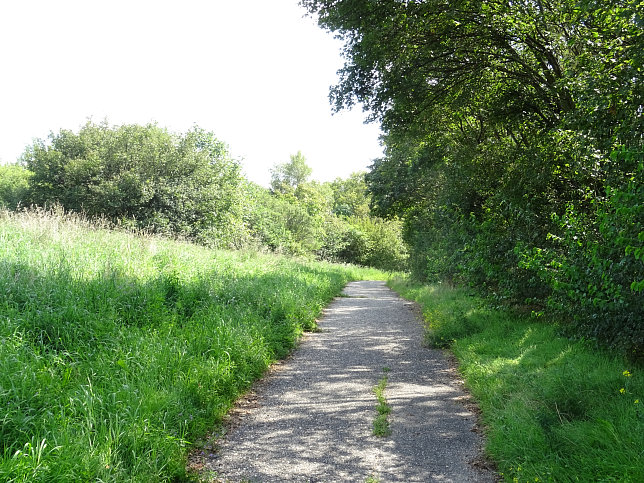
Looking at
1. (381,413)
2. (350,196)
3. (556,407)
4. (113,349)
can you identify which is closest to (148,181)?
(113,349)

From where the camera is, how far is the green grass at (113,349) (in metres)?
3.35

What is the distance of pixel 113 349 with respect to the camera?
5105mm

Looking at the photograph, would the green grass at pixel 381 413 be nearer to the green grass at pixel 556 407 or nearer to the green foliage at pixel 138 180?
the green grass at pixel 556 407

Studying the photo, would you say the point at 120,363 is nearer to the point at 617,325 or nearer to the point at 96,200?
the point at 617,325

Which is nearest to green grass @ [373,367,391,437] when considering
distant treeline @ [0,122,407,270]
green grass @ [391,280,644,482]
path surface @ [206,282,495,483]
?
path surface @ [206,282,495,483]

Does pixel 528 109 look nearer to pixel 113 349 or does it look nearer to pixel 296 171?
pixel 113 349

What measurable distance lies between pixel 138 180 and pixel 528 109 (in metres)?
18.7

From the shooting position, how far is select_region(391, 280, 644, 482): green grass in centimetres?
326

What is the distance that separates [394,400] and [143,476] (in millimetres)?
3163

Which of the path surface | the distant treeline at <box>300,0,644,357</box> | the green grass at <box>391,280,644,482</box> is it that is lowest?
the path surface

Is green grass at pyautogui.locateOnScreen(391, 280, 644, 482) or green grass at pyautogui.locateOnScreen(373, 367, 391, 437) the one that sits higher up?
green grass at pyautogui.locateOnScreen(391, 280, 644, 482)

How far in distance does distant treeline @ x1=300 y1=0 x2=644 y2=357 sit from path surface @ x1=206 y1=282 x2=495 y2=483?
6.64ft

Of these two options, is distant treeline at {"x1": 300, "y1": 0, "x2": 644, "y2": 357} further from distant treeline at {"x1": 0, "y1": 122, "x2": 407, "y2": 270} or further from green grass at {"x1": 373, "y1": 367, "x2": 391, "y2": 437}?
distant treeline at {"x1": 0, "y1": 122, "x2": 407, "y2": 270}

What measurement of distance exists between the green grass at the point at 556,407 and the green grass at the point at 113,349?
2.89 metres
